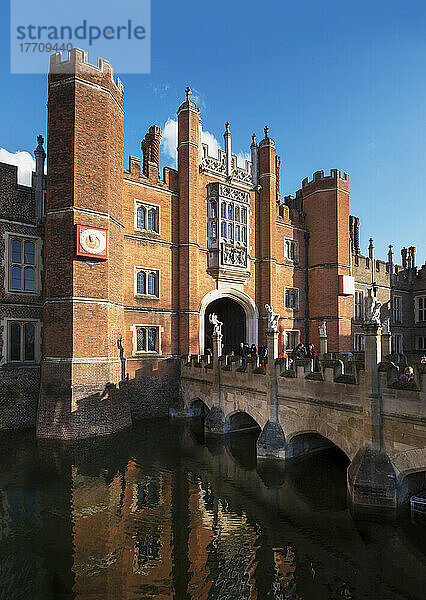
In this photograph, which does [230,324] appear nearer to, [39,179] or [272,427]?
[272,427]

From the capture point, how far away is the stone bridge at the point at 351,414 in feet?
30.8

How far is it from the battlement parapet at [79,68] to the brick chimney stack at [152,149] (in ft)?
12.6

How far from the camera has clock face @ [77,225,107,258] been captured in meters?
16.7

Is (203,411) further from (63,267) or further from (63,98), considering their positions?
(63,98)

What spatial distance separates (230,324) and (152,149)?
40.7ft

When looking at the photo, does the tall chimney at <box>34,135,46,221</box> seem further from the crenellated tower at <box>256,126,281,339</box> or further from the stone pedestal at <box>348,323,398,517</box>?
the stone pedestal at <box>348,323,398,517</box>

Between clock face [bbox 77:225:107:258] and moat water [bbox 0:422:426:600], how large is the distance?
28.4 feet

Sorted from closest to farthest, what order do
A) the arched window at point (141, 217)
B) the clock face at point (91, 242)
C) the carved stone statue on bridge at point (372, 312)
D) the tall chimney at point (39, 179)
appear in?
1. the carved stone statue on bridge at point (372, 312)
2. the clock face at point (91, 242)
3. the tall chimney at point (39, 179)
4. the arched window at point (141, 217)

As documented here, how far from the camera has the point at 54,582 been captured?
700 cm

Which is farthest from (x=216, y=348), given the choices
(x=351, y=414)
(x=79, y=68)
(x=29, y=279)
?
(x=79, y=68)

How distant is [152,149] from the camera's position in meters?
21.9

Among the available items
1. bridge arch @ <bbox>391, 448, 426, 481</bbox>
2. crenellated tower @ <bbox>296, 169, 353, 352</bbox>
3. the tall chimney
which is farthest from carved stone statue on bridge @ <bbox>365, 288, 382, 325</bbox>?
the tall chimney

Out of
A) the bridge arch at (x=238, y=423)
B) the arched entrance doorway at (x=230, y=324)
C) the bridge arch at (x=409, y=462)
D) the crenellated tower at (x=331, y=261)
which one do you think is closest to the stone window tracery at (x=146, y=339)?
the arched entrance doorway at (x=230, y=324)

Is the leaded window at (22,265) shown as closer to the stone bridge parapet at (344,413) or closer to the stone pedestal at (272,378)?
the stone bridge parapet at (344,413)
